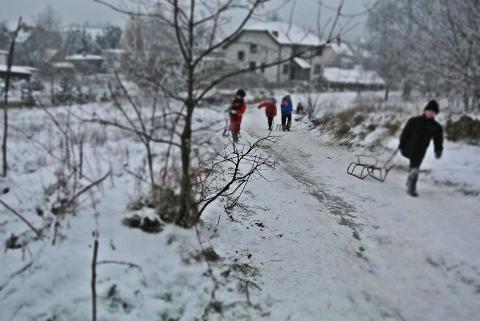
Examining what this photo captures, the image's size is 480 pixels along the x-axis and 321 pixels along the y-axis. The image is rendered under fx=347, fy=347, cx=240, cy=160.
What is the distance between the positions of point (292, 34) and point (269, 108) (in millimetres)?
776

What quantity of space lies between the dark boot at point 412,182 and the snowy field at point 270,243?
42mm

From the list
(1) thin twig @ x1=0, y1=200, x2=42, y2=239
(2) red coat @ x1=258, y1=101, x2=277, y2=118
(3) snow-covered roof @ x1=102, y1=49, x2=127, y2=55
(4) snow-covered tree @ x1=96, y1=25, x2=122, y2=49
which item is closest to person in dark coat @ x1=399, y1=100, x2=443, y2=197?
(2) red coat @ x1=258, y1=101, x2=277, y2=118

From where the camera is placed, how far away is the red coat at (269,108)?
2.79m

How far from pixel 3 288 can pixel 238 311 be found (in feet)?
5.70

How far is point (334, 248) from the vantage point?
2619 mm

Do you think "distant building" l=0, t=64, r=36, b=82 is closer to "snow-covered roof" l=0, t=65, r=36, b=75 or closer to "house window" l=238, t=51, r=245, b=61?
"snow-covered roof" l=0, t=65, r=36, b=75

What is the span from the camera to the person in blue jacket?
284 centimetres

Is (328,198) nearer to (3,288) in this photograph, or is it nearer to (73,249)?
(73,249)

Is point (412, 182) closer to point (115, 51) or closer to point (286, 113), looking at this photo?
point (286, 113)

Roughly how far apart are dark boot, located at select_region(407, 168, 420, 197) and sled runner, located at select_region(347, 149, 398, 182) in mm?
147

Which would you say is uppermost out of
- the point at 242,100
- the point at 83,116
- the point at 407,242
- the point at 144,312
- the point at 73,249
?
the point at 242,100

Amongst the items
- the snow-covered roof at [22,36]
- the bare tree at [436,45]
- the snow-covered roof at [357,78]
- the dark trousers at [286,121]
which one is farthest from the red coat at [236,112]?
the bare tree at [436,45]

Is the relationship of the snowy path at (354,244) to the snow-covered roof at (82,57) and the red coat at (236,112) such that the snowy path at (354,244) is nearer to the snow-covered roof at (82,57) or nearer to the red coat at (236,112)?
the red coat at (236,112)

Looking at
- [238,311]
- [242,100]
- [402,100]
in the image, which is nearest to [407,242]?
[402,100]
